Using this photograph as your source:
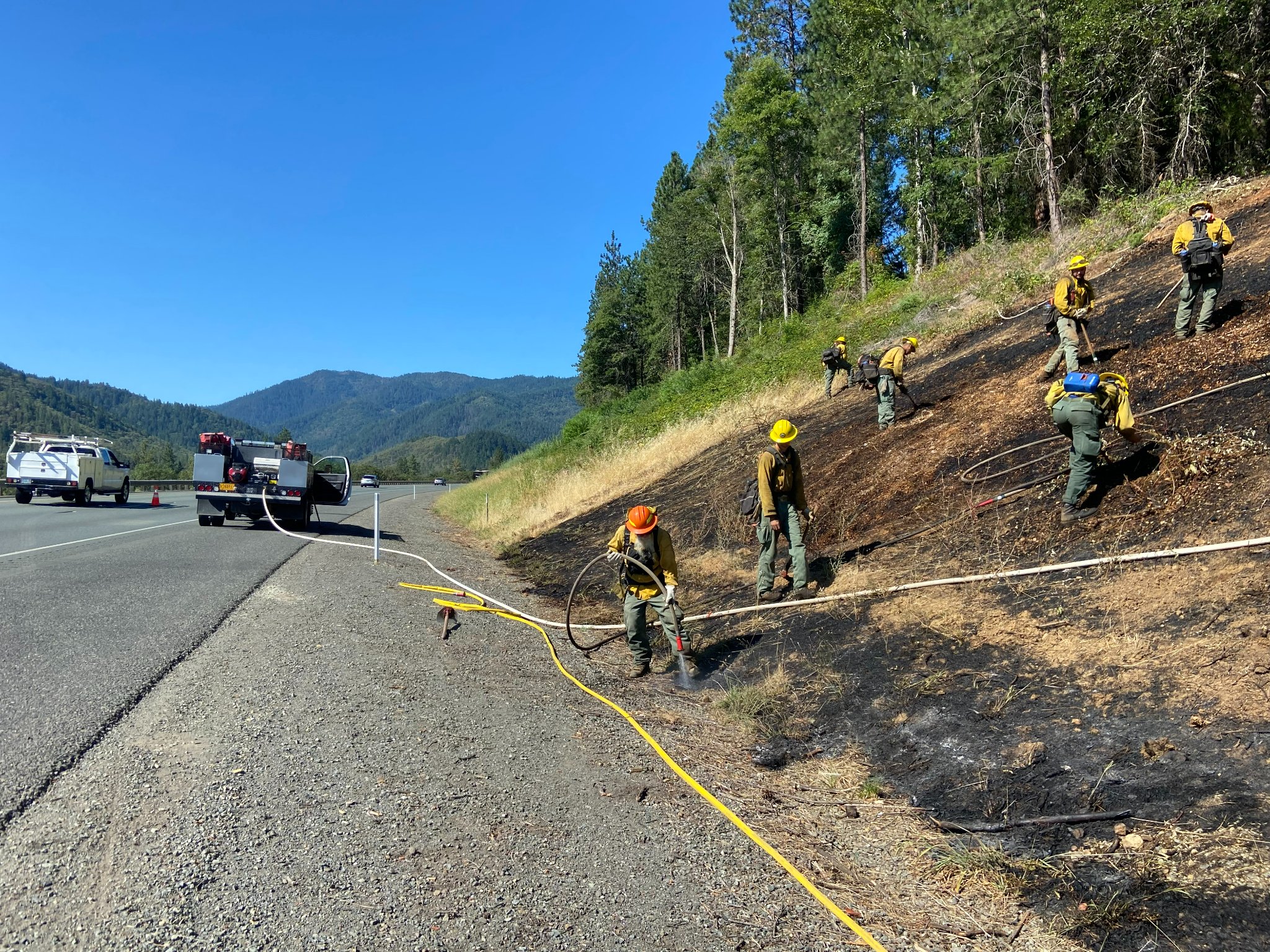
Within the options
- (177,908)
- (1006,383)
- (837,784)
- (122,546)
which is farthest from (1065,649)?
(122,546)

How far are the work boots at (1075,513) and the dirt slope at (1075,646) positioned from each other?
0.49ft

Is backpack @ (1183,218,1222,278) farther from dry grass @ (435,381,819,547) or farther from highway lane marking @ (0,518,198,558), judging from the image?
highway lane marking @ (0,518,198,558)

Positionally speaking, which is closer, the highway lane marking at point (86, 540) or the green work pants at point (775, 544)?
the green work pants at point (775, 544)

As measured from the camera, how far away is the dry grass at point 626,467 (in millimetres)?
19719

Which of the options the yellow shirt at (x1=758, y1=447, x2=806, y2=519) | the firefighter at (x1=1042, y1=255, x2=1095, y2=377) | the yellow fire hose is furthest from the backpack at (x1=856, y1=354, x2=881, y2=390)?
the yellow fire hose

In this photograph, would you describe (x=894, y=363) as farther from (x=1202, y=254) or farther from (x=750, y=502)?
(x=750, y=502)

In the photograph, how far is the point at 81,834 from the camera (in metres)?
3.70

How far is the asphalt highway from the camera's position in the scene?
15.7 ft

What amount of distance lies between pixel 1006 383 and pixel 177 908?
1260 cm

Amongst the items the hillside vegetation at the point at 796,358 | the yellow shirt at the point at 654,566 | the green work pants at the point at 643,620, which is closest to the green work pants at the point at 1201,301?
the hillside vegetation at the point at 796,358

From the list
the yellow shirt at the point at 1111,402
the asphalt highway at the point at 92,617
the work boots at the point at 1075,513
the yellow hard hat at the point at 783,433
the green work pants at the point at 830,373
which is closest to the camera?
the asphalt highway at the point at 92,617

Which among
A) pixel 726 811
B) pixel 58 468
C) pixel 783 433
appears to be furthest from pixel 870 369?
pixel 58 468

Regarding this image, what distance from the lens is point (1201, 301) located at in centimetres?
1041

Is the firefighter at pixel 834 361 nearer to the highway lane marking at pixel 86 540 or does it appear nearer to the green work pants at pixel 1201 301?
the green work pants at pixel 1201 301
